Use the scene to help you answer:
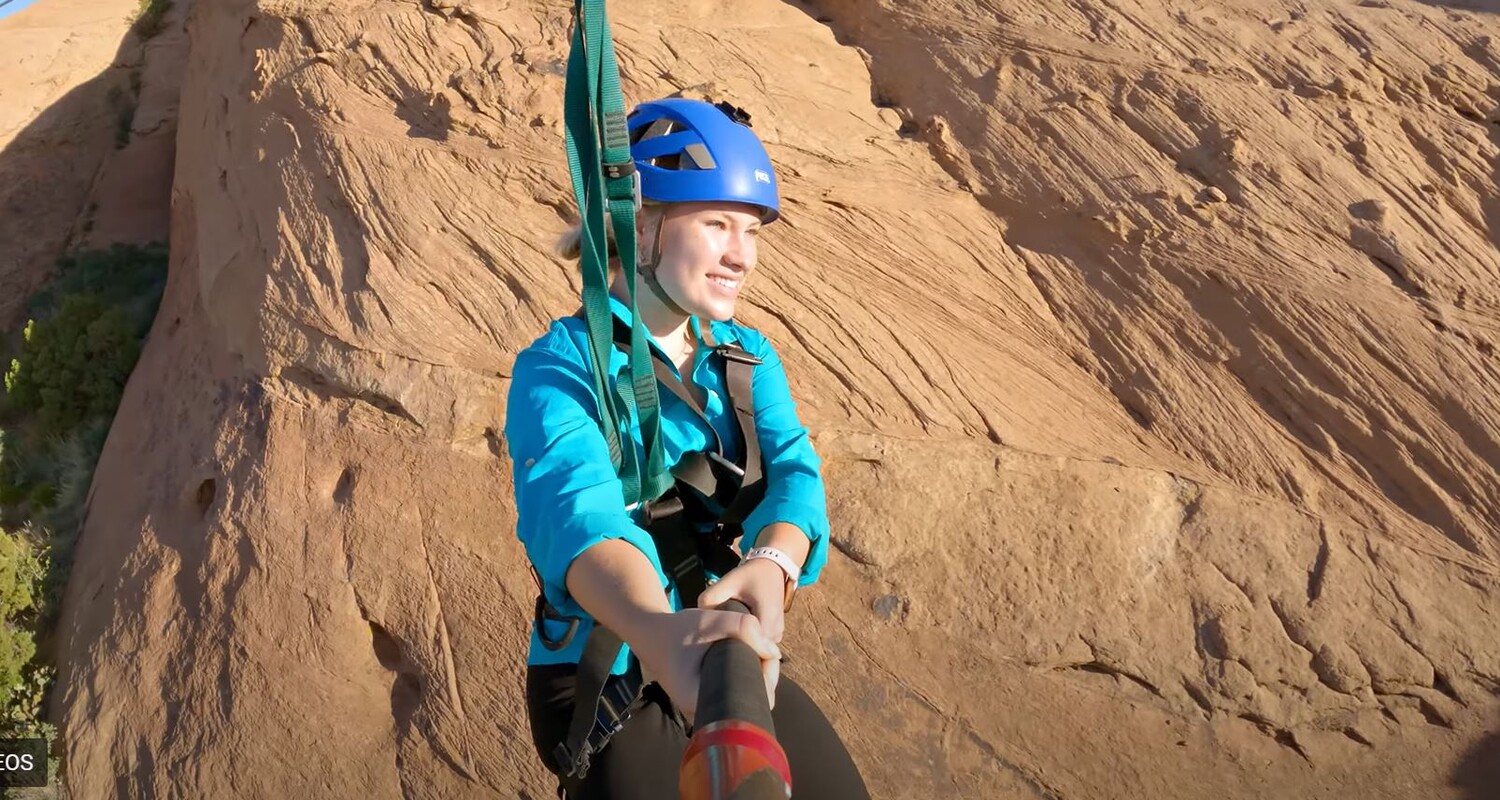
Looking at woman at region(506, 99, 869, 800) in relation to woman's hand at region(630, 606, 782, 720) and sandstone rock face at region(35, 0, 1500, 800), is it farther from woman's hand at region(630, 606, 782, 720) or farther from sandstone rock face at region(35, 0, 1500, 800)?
sandstone rock face at region(35, 0, 1500, 800)

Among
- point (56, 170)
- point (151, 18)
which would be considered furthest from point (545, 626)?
point (151, 18)

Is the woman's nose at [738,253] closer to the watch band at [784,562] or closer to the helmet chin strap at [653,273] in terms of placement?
the helmet chin strap at [653,273]

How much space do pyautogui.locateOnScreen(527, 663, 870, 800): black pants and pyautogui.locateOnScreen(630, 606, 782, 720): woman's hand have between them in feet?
1.52

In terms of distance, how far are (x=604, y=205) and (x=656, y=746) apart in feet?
3.26

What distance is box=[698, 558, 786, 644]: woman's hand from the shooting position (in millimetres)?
1676

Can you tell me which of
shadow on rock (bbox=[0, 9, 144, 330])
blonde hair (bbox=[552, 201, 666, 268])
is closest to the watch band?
blonde hair (bbox=[552, 201, 666, 268])

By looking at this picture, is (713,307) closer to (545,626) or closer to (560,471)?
(560,471)

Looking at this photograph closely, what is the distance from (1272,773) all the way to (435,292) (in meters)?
4.73

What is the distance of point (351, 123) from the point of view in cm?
645

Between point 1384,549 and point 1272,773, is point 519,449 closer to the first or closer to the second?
point 1272,773

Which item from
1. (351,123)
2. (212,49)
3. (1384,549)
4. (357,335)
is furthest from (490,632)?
(212,49)

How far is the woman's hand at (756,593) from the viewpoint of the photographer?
1676 millimetres

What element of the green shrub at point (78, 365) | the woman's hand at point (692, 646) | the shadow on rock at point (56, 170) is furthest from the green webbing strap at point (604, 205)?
the shadow on rock at point (56, 170)

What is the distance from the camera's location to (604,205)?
2018mm
